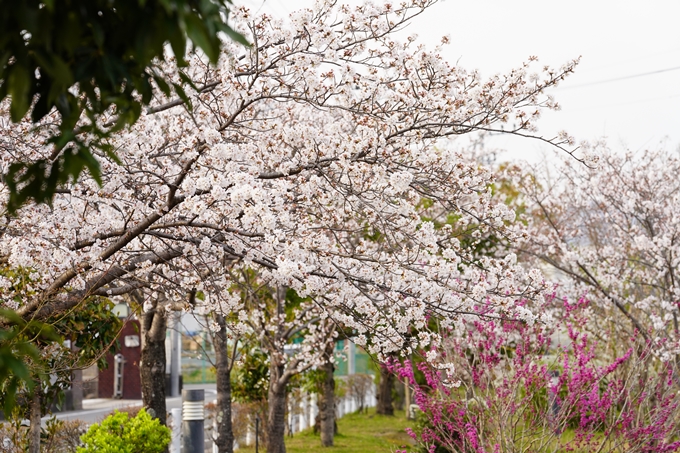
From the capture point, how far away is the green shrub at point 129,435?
6.69 m

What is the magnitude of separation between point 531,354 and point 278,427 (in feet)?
16.9

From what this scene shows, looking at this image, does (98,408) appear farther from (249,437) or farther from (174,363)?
(249,437)

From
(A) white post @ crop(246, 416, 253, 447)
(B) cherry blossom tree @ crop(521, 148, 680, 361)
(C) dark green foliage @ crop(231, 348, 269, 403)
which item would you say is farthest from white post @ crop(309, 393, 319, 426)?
(B) cherry blossom tree @ crop(521, 148, 680, 361)

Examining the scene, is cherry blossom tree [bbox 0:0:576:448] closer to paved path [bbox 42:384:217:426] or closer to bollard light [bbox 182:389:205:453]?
bollard light [bbox 182:389:205:453]

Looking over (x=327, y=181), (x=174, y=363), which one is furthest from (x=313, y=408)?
(x=327, y=181)

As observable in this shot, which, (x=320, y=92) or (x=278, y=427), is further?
(x=278, y=427)

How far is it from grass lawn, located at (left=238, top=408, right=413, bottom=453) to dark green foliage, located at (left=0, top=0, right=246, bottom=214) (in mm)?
9657

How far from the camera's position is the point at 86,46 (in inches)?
66.2

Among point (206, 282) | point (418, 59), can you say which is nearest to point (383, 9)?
point (418, 59)

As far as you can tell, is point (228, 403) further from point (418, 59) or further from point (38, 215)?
point (418, 59)

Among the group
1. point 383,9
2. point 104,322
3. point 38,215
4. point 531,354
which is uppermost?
point 383,9

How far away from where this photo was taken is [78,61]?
5.54 ft

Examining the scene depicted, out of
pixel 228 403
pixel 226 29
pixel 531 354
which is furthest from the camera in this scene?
pixel 228 403

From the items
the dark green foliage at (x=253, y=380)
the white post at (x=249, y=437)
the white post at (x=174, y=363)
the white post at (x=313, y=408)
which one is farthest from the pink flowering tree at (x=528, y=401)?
the white post at (x=174, y=363)
